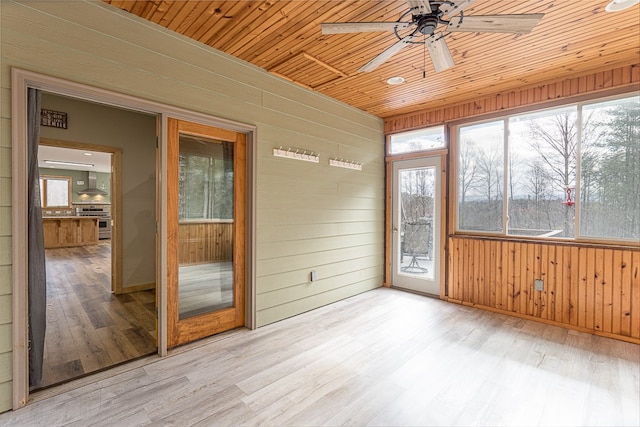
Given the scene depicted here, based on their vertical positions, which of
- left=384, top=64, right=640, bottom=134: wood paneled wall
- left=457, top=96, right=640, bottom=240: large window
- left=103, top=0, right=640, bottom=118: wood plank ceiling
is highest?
left=103, top=0, right=640, bottom=118: wood plank ceiling

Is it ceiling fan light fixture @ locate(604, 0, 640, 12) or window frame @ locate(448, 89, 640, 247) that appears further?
window frame @ locate(448, 89, 640, 247)

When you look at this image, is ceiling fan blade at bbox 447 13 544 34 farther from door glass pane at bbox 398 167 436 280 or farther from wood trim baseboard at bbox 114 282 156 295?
wood trim baseboard at bbox 114 282 156 295

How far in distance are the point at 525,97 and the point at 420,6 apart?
2.98 m

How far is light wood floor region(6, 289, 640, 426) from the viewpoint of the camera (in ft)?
6.27

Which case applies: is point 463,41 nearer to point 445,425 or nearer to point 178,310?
point 445,425

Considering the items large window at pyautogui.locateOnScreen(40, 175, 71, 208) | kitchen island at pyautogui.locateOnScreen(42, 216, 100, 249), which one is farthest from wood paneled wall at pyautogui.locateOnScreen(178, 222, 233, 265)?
large window at pyautogui.locateOnScreen(40, 175, 71, 208)

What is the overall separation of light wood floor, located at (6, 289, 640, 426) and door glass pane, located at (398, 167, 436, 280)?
4.77 ft

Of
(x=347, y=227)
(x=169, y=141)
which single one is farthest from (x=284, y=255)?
(x=169, y=141)

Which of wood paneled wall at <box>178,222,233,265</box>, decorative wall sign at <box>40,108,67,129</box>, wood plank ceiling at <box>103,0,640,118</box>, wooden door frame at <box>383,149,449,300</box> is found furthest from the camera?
wooden door frame at <box>383,149,449,300</box>

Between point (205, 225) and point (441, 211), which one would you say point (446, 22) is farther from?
point (441, 211)

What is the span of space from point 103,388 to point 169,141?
82.3 inches

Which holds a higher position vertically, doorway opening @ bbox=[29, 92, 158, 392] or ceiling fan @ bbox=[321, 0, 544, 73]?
ceiling fan @ bbox=[321, 0, 544, 73]

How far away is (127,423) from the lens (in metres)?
1.84

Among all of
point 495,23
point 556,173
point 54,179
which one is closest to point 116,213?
point 495,23
